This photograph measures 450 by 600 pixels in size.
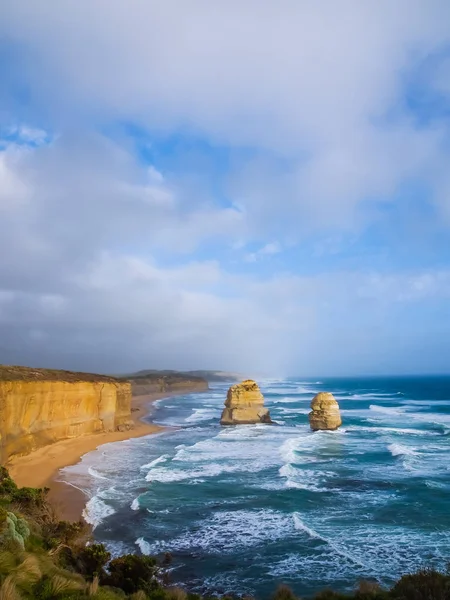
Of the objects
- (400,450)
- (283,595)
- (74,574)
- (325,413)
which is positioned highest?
(325,413)

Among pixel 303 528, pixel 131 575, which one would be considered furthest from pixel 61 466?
pixel 131 575

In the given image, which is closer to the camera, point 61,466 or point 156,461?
point 61,466

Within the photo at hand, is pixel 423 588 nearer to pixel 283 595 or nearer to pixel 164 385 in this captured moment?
pixel 283 595

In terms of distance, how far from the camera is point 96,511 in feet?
65.9

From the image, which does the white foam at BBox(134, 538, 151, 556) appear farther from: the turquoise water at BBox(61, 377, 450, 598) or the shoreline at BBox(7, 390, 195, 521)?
the shoreline at BBox(7, 390, 195, 521)

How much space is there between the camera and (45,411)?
3375 cm

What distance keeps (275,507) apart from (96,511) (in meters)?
7.66

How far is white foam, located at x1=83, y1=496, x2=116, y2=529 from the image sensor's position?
1892cm

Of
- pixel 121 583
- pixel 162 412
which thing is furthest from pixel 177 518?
pixel 162 412

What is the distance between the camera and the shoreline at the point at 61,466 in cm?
2106

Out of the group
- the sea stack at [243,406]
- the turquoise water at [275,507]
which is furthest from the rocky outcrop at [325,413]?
the sea stack at [243,406]

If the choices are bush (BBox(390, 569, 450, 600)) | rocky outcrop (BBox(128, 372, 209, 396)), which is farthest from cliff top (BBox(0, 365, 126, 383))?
rocky outcrop (BBox(128, 372, 209, 396))

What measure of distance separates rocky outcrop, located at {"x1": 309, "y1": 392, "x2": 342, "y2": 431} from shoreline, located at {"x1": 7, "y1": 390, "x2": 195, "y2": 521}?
15.5 meters

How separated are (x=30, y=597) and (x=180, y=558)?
868 cm
